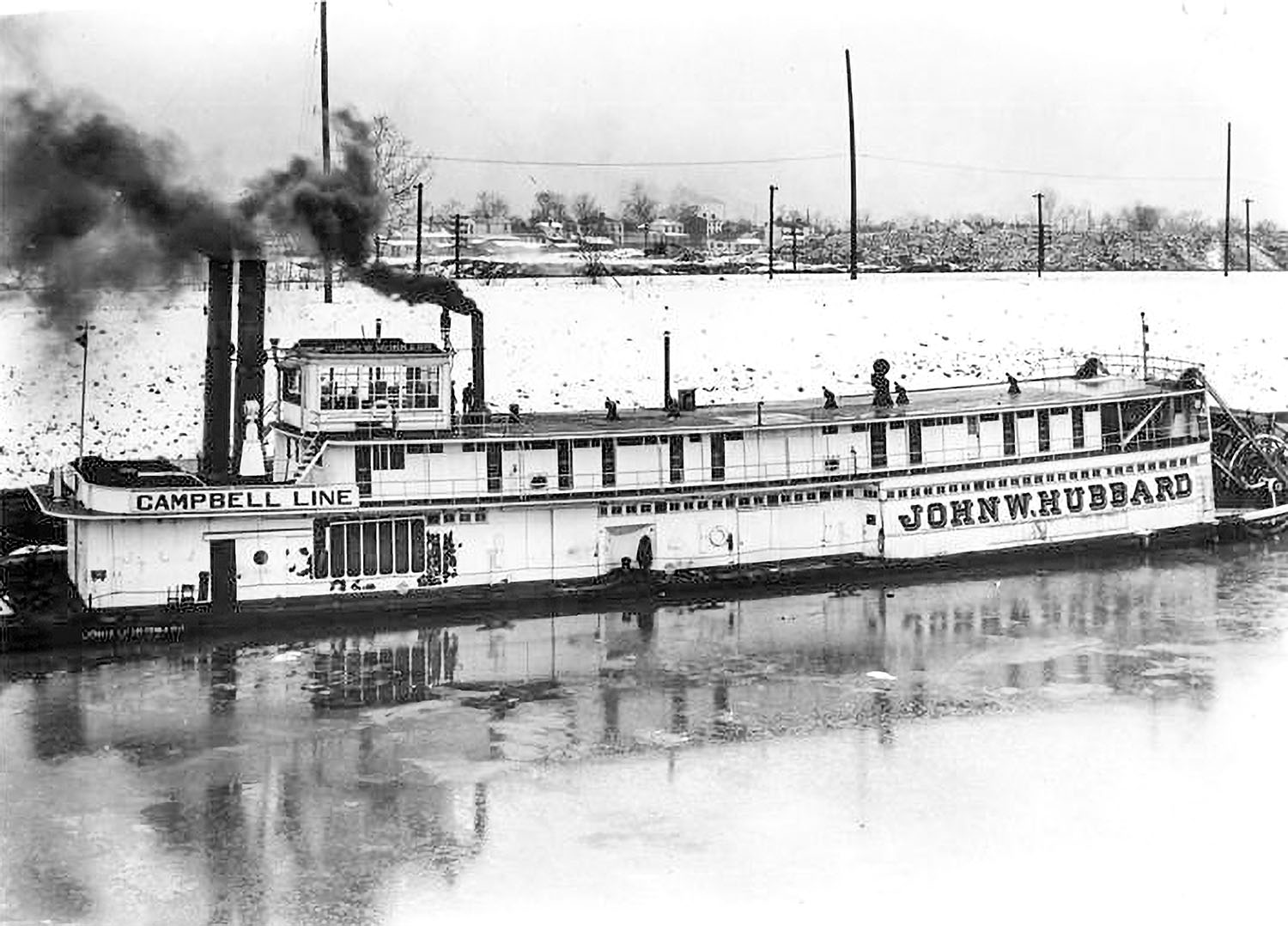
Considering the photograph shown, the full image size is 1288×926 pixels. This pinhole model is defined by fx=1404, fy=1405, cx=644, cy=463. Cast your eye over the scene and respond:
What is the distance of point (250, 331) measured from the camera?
98.6ft

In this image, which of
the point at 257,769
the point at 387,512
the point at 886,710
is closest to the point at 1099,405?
the point at 886,710

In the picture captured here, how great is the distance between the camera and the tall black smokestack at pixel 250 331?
2972 cm

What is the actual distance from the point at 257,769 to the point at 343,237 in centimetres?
1349

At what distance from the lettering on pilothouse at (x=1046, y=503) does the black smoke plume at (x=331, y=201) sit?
14.1m

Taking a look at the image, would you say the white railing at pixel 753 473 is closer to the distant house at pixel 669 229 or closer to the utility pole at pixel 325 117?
the utility pole at pixel 325 117

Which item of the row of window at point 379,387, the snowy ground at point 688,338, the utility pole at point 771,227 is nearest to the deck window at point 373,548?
the row of window at point 379,387

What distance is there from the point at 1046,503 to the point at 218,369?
777 inches

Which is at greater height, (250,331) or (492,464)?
(250,331)

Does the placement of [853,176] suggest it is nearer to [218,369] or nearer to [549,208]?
[549,208]

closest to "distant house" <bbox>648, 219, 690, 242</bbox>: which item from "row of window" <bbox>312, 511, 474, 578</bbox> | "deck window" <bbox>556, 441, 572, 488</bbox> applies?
"deck window" <bbox>556, 441, 572, 488</bbox>

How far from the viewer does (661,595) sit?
30.9 meters

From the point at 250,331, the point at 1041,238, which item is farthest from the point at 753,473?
the point at 1041,238

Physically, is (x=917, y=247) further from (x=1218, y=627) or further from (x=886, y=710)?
(x=886, y=710)

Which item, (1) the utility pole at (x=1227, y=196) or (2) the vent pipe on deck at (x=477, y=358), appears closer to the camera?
(1) the utility pole at (x=1227, y=196)
